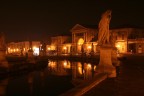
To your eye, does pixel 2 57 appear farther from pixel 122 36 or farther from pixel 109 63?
pixel 122 36

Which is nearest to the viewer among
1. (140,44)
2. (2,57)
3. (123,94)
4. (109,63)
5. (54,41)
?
(123,94)

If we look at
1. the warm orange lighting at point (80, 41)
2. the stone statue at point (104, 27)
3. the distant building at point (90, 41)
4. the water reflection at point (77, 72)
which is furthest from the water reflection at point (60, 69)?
the warm orange lighting at point (80, 41)

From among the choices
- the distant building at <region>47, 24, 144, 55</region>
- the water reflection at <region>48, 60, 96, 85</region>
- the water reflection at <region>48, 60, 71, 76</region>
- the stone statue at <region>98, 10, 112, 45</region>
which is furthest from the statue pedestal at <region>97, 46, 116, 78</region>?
the distant building at <region>47, 24, 144, 55</region>

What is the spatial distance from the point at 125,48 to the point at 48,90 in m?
53.7

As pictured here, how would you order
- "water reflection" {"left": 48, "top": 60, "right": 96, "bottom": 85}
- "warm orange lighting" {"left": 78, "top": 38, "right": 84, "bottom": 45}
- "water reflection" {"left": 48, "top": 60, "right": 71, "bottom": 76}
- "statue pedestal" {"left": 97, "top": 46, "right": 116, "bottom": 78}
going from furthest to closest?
"warm orange lighting" {"left": 78, "top": 38, "right": 84, "bottom": 45}
"water reflection" {"left": 48, "top": 60, "right": 71, "bottom": 76}
"water reflection" {"left": 48, "top": 60, "right": 96, "bottom": 85}
"statue pedestal" {"left": 97, "top": 46, "right": 116, "bottom": 78}

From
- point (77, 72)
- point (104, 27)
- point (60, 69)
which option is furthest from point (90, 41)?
point (104, 27)

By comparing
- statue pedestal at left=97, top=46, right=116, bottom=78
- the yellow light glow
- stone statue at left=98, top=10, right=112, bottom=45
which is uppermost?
the yellow light glow

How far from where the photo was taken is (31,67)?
26828 mm

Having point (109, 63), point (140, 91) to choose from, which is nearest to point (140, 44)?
point (109, 63)

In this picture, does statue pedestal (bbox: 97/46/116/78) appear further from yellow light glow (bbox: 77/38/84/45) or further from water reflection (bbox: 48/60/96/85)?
yellow light glow (bbox: 77/38/84/45)

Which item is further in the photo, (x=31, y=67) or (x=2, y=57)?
(x=31, y=67)

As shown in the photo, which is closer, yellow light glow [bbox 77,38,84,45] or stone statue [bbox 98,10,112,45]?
stone statue [bbox 98,10,112,45]

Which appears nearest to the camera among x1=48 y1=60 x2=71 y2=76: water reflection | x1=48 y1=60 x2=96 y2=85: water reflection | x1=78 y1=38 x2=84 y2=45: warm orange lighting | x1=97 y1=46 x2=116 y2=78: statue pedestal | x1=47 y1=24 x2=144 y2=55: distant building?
x1=97 y1=46 x2=116 y2=78: statue pedestal

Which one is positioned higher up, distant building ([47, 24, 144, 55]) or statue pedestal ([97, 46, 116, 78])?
distant building ([47, 24, 144, 55])
